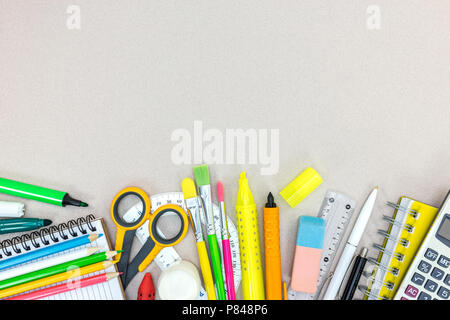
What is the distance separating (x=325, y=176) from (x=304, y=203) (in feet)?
0.25

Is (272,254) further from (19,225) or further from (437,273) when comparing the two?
(19,225)

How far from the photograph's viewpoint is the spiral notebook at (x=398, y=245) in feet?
2.43

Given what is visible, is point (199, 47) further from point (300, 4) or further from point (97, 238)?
point (97, 238)

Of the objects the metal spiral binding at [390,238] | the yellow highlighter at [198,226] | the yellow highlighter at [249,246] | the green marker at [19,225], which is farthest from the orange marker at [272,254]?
the green marker at [19,225]

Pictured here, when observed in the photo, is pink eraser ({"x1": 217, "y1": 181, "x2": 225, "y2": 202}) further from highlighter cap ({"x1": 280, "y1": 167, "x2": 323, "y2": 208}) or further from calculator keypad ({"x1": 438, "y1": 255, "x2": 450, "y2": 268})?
calculator keypad ({"x1": 438, "y1": 255, "x2": 450, "y2": 268})

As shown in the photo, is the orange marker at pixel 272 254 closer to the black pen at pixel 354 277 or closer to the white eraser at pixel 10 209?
the black pen at pixel 354 277

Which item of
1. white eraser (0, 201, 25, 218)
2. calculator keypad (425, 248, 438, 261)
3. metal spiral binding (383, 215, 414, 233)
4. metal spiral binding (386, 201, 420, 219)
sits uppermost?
white eraser (0, 201, 25, 218)

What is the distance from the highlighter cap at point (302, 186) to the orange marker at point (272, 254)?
4 cm

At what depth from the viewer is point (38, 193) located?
0.75m

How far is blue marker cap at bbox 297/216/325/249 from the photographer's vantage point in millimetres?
746

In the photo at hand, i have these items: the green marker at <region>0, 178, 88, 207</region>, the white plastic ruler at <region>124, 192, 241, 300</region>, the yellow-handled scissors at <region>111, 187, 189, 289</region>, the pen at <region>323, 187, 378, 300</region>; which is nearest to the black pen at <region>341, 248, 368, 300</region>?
the pen at <region>323, 187, 378, 300</region>

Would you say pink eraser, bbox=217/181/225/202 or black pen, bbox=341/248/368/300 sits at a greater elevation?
pink eraser, bbox=217/181/225/202

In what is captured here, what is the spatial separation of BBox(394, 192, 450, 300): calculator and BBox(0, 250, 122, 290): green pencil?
24.6 inches
